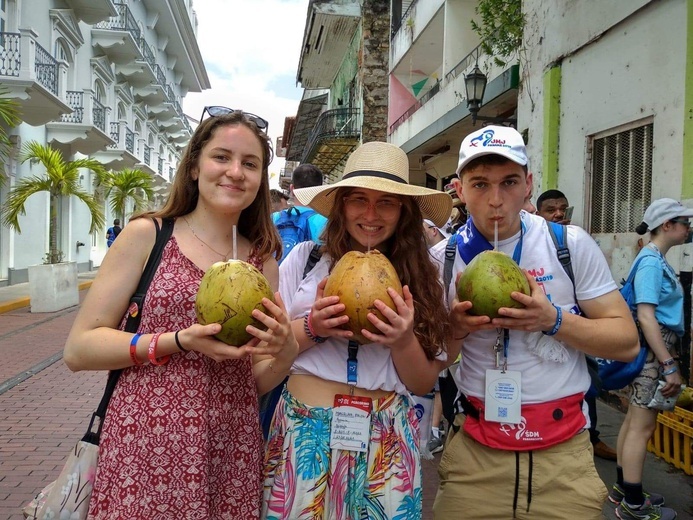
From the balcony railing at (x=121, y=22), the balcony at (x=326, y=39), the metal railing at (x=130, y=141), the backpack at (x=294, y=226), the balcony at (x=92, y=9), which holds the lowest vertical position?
the backpack at (x=294, y=226)

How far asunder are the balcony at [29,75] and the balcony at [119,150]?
8.85m

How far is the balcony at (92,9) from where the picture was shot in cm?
1912

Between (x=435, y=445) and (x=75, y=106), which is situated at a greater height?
(x=75, y=106)

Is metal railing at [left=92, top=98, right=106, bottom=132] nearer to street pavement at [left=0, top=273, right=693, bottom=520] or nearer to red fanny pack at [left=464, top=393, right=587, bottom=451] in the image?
street pavement at [left=0, top=273, right=693, bottom=520]

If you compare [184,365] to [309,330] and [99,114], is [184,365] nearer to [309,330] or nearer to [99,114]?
[309,330]

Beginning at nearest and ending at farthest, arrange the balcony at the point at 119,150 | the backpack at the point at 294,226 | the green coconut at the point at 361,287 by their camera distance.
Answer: the green coconut at the point at 361,287
the backpack at the point at 294,226
the balcony at the point at 119,150

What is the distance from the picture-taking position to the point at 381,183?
7.09 feet

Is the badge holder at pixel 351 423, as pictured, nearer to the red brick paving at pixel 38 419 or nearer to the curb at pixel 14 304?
the red brick paving at pixel 38 419

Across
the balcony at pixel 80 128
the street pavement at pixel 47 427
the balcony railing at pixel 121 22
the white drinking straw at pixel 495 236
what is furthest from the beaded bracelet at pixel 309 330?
the balcony railing at pixel 121 22

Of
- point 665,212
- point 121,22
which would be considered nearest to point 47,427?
point 665,212

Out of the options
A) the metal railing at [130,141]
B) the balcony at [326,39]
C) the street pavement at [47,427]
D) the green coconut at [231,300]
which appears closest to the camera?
the green coconut at [231,300]

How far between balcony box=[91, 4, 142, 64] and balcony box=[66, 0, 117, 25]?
2091mm

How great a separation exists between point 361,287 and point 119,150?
26833 mm

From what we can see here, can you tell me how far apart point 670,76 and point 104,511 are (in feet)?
18.9
